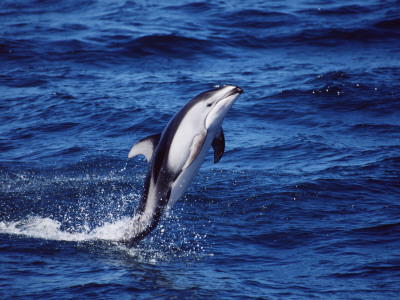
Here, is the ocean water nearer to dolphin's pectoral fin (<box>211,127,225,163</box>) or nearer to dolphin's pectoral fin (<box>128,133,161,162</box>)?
dolphin's pectoral fin (<box>211,127,225,163</box>)

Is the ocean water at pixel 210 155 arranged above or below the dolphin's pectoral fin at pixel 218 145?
below

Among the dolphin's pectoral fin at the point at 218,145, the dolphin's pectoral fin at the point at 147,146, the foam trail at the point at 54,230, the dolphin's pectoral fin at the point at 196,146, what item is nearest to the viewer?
the dolphin's pectoral fin at the point at 196,146

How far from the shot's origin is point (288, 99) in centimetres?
1941

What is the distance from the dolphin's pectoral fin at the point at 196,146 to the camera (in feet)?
29.6

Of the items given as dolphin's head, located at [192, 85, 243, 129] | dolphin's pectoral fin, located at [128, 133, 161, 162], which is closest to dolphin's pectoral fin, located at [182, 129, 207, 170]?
dolphin's head, located at [192, 85, 243, 129]

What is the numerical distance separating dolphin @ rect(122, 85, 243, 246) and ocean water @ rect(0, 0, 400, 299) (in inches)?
32.4

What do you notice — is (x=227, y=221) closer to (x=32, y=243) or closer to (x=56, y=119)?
(x=32, y=243)

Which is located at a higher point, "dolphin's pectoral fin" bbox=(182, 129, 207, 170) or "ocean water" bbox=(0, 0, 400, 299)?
"dolphin's pectoral fin" bbox=(182, 129, 207, 170)

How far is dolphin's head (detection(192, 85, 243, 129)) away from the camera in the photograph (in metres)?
9.26

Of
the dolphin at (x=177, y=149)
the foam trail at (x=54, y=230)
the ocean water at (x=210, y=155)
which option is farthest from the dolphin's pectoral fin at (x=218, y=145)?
the foam trail at (x=54, y=230)

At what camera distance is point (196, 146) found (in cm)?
913

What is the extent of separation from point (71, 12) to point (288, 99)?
17.6m

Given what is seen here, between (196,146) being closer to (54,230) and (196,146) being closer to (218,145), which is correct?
(218,145)

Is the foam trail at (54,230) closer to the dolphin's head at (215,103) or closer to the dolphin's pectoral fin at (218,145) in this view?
the dolphin's pectoral fin at (218,145)
